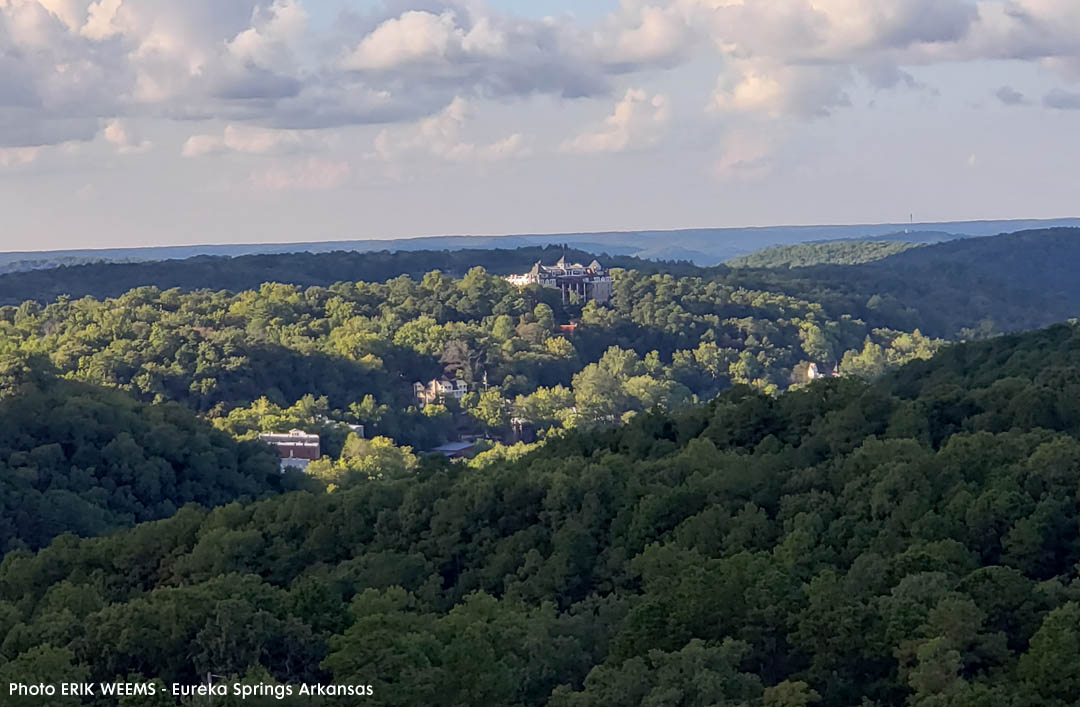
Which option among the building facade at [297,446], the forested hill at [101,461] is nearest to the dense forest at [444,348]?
the building facade at [297,446]

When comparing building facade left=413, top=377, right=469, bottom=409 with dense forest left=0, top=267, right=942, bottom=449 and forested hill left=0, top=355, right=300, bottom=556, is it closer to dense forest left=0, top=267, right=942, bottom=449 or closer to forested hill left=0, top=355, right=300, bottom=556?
dense forest left=0, top=267, right=942, bottom=449

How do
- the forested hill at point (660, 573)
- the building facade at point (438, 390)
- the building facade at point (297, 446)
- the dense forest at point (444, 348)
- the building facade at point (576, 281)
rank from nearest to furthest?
the forested hill at point (660, 573) < the building facade at point (297, 446) < the dense forest at point (444, 348) < the building facade at point (438, 390) < the building facade at point (576, 281)

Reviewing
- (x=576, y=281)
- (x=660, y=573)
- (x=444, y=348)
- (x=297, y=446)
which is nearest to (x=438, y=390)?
(x=444, y=348)

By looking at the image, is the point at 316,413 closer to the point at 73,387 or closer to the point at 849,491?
the point at 73,387

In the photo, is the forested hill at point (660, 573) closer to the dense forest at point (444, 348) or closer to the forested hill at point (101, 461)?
the forested hill at point (101, 461)

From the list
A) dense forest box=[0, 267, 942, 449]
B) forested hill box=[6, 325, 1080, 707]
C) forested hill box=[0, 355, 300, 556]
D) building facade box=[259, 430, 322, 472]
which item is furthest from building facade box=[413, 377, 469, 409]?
forested hill box=[6, 325, 1080, 707]

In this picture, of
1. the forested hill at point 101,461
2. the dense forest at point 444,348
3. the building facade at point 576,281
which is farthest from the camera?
the building facade at point 576,281

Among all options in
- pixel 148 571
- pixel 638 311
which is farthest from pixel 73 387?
pixel 638 311
